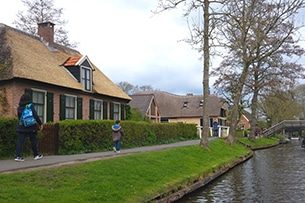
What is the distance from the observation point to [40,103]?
65.8 feet

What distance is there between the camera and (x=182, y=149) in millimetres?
17719

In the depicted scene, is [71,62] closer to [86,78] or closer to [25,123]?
[86,78]

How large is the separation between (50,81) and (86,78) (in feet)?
15.4

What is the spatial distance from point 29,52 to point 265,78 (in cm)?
2551

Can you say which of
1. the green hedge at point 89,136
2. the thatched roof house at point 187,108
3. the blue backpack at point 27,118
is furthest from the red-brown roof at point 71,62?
the thatched roof house at point 187,108

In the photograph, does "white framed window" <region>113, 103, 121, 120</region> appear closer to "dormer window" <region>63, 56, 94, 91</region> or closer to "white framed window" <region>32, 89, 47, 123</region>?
"dormer window" <region>63, 56, 94, 91</region>

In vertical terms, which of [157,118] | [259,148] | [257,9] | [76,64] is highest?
[257,9]

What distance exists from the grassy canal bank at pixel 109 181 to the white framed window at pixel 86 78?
11306 mm

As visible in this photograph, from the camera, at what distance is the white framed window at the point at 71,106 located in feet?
74.1

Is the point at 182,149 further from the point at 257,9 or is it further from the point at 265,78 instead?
the point at 265,78

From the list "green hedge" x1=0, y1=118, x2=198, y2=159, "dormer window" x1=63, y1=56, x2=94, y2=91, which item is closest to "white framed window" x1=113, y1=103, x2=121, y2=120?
"dormer window" x1=63, y1=56, x2=94, y2=91

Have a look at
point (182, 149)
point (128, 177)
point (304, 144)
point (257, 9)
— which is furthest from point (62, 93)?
point (304, 144)

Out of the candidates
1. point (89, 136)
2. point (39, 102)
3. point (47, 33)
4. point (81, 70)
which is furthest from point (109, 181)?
point (47, 33)

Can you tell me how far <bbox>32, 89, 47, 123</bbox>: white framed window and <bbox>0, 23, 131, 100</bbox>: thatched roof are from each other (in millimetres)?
720
